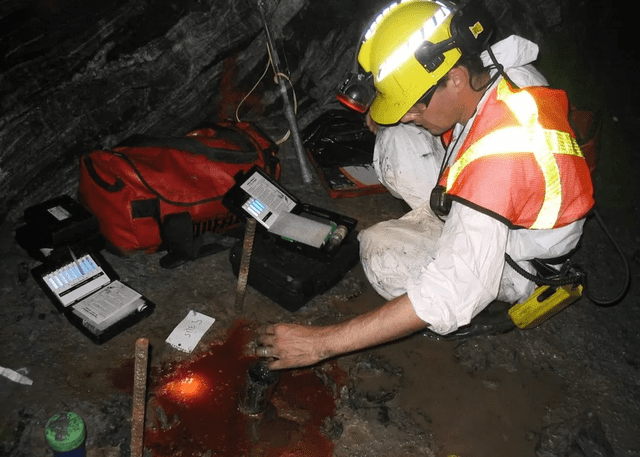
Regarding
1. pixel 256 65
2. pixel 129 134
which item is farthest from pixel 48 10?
pixel 256 65

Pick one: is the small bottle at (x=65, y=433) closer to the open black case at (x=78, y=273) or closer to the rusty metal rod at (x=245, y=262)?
the open black case at (x=78, y=273)

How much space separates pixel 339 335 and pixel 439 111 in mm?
1100

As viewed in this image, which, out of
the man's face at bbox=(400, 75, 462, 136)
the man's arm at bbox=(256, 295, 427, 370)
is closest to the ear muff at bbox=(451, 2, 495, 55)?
the man's face at bbox=(400, 75, 462, 136)

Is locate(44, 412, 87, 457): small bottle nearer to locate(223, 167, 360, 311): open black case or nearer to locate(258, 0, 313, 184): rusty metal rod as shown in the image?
locate(223, 167, 360, 311): open black case

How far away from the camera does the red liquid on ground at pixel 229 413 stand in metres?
2.29

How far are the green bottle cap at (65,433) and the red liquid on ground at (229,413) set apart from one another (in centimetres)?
45

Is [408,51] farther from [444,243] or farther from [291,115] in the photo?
[291,115]

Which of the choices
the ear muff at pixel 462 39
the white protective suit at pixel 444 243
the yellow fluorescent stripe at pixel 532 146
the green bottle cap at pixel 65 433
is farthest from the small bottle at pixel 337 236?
the green bottle cap at pixel 65 433

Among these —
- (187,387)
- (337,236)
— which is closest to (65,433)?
(187,387)

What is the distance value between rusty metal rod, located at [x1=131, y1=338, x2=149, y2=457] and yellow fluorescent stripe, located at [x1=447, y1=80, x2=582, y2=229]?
1.30 m

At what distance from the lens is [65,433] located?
1.85 meters

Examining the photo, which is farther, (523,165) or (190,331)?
(190,331)

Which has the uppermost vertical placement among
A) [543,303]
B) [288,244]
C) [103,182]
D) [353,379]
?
[103,182]

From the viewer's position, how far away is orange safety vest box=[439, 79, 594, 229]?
69.4 inches
